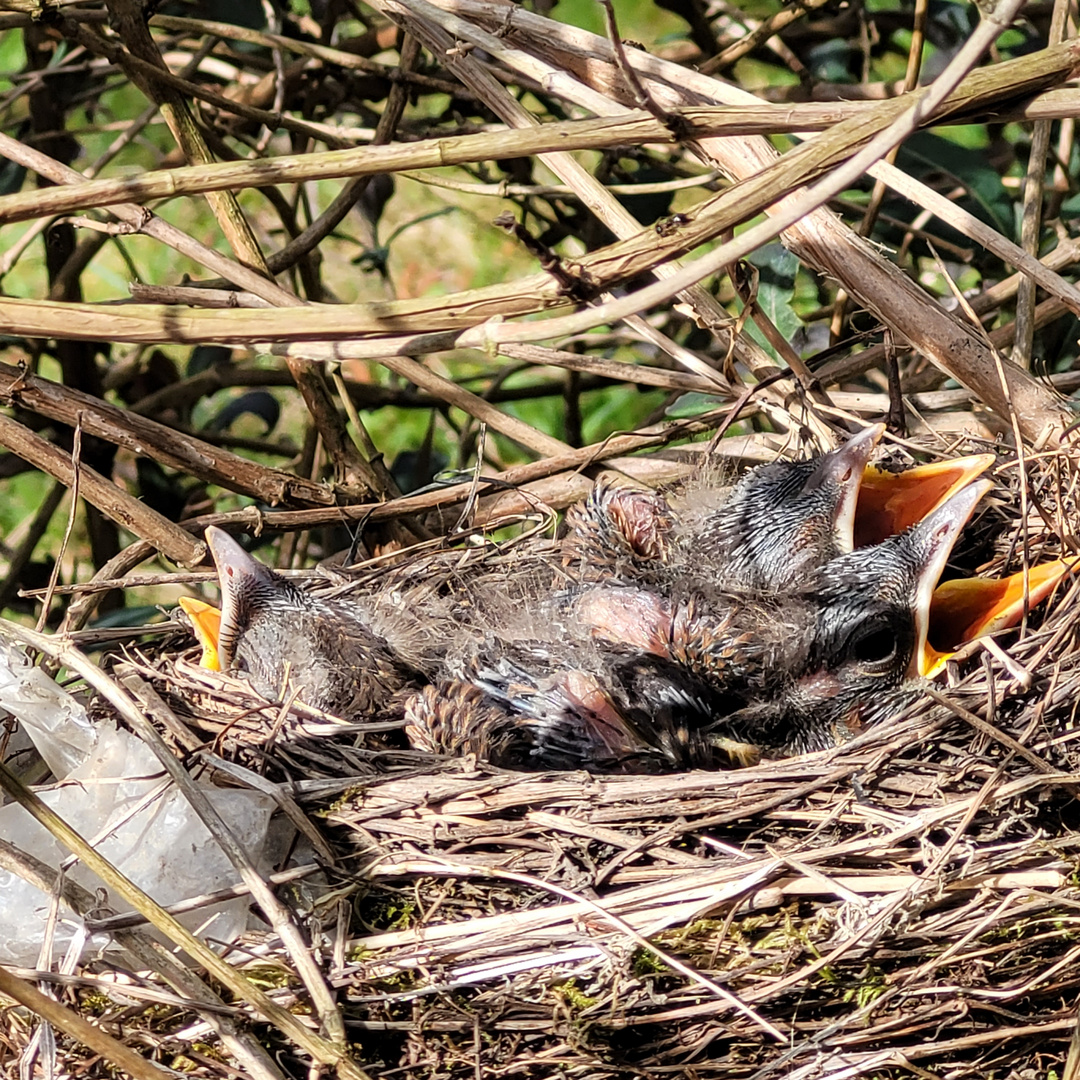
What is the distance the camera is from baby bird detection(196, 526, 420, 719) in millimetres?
1419

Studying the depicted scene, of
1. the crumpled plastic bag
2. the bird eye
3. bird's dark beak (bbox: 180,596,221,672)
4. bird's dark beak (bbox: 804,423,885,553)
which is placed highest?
bird's dark beak (bbox: 804,423,885,553)

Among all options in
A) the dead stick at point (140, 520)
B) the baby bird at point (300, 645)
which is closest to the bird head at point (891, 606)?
the baby bird at point (300, 645)

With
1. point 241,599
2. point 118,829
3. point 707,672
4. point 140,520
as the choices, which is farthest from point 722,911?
point 140,520

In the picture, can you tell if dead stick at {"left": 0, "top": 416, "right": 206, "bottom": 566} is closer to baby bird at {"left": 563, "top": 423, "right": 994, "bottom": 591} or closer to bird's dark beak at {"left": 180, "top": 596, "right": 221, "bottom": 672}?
bird's dark beak at {"left": 180, "top": 596, "right": 221, "bottom": 672}

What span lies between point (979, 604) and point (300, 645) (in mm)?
766

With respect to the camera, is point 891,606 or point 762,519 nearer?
point 891,606

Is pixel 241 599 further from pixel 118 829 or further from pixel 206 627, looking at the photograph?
pixel 118 829

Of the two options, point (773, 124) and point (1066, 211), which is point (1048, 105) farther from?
point (1066, 211)

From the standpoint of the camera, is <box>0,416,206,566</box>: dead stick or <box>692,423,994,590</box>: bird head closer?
<box>692,423,994,590</box>: bird head

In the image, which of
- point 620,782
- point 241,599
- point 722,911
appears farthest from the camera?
point 241,599

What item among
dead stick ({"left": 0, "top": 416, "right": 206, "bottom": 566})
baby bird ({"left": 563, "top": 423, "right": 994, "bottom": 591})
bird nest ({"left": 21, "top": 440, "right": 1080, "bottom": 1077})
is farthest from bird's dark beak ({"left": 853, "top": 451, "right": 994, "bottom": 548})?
dead stick ({"left": 0, "top": 416, "right": 206, "bottom": 566})

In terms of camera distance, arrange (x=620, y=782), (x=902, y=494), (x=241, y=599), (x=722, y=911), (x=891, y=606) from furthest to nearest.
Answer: (x=902, y=494)
(x=241, y=599)
(x=891, y=606)
(x=620, y=782)
(x=722, y=911)

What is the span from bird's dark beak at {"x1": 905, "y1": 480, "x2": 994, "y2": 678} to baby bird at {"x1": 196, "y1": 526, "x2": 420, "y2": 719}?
0.57m

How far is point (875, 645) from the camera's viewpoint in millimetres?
1368
